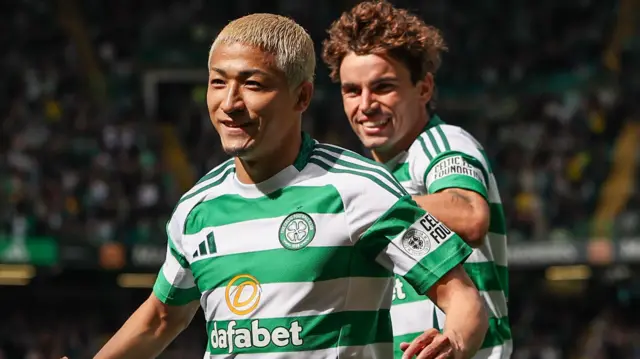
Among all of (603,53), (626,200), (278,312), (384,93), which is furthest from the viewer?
(603,53)

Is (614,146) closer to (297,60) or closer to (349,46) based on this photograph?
(349,46)

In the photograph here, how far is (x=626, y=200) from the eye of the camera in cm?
1593

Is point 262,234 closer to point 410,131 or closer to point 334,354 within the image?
point 334,354

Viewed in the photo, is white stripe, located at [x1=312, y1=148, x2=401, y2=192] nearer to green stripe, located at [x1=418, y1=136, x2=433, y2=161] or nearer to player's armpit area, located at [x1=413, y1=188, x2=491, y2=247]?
player's armpit area, located at [x1=413, y1=188, x2=491, y2=247]

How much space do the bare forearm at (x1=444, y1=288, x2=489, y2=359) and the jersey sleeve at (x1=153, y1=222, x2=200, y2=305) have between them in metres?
0.93

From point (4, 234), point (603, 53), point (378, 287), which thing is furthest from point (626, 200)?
point (378, 287)

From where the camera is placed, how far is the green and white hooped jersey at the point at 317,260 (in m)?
3.23

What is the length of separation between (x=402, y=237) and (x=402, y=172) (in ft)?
4.36

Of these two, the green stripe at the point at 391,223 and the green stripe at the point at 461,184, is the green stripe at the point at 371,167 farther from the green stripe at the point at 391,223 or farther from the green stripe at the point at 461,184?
the green stripe at the point at 461,184

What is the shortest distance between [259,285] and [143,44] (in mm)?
16469

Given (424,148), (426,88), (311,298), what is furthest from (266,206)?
(426,88)

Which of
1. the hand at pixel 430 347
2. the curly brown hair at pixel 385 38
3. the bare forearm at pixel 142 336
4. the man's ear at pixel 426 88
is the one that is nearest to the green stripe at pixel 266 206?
the bare forearm at pixel 142 336

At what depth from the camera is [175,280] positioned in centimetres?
364

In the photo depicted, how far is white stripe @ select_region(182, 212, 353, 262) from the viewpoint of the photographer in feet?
10.7
